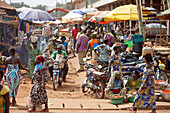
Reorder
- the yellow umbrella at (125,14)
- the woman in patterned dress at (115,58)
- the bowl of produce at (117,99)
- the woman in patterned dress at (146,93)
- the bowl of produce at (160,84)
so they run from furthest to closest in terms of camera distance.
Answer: the yellow umbrella at (125,14) < the bowl of produce at (160,84) < the woman in patterned dress at (115,58) < the bowl of produce at (117,99) < the woman in patterned dress at (146,93)

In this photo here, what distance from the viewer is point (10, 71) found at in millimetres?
8633

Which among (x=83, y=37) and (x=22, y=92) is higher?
(x=83, y=37)

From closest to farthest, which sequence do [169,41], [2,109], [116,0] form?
[2,109], [169,41], [116,0]

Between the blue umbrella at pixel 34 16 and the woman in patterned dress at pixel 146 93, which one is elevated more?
the blue umbrella at pixel 34 16

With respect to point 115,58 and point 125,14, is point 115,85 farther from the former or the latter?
point 125,14

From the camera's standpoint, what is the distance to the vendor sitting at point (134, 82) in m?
10.1

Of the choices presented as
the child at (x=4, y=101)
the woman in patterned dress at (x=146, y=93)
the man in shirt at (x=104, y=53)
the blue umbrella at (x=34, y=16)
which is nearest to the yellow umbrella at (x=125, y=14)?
the man in shirt at (x=104, y=53)

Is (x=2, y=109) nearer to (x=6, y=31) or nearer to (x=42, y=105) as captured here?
(x=42, y=105)

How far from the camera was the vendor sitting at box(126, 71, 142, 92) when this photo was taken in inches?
398

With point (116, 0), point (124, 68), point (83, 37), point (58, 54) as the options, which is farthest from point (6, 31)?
point (116, 0)

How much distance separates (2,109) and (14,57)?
3771 mm

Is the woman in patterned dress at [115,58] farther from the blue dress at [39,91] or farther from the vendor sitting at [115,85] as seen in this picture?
the blue dress at [39,91]

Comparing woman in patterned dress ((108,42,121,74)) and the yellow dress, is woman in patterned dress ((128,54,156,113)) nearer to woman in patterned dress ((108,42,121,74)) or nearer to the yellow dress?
the yellow dress

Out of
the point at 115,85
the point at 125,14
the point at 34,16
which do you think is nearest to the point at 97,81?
the point at 115,85
